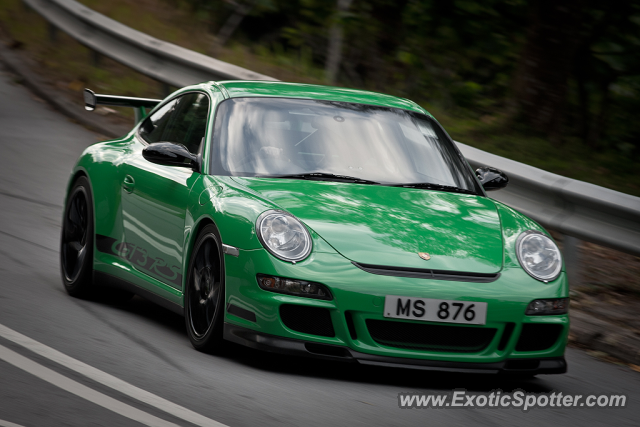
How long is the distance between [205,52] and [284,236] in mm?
10739

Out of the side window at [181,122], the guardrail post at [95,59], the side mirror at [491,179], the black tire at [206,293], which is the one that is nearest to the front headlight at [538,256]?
the side mirror at [491,179]

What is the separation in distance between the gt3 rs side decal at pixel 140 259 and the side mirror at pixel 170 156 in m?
0.56

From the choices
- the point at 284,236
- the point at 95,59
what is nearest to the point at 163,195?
the point at 284,236

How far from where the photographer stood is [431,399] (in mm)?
4949

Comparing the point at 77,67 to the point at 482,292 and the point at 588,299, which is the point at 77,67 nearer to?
the point at 588,299

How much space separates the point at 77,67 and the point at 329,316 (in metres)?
10.3

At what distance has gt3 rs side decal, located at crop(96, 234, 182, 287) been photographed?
19.2 feet

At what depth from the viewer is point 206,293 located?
5.45 m

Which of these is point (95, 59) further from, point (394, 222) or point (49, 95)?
point (394, 222)

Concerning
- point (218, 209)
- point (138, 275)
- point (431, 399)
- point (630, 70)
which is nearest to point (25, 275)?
point (138, 275)

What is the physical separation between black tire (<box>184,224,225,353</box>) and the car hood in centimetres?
37

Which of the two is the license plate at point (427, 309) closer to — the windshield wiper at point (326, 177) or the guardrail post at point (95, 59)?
the windshield wiper at point (326, 177)

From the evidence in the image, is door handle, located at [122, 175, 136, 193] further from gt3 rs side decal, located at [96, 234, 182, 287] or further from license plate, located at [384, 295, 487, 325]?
license plate, located at [384, 295, 487, 325]

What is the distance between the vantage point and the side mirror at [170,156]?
589 cm
